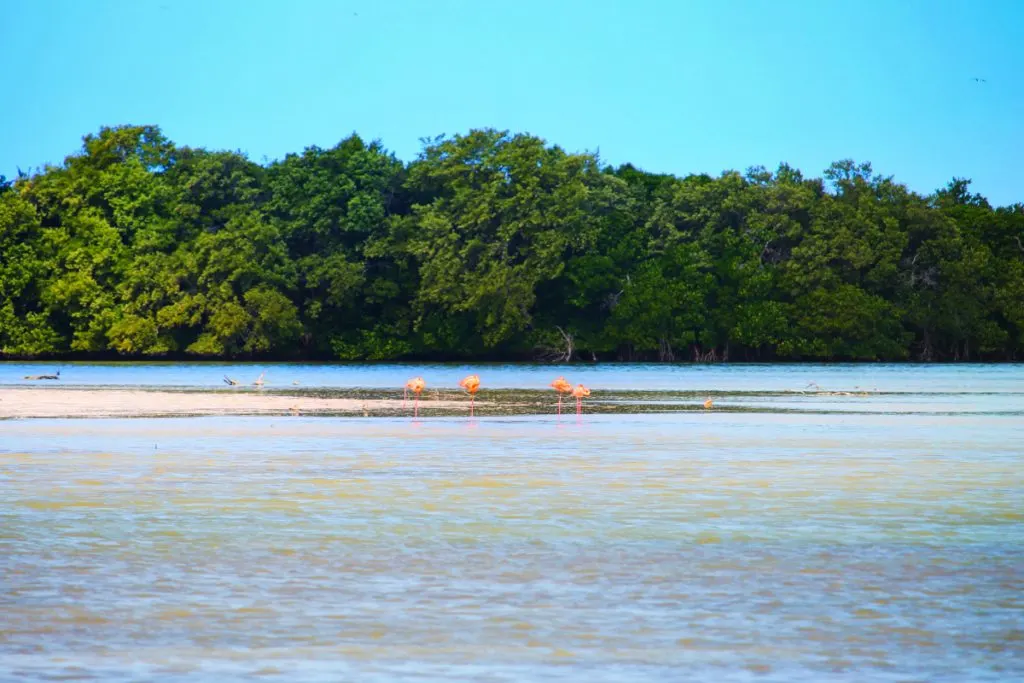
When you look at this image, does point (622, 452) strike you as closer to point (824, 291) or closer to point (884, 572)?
point (884, 572)

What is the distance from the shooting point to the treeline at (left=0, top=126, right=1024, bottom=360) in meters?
83.4

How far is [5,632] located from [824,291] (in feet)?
263

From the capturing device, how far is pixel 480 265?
8300 centimetres

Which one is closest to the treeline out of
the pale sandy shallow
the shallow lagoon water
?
the pale sandy shallow

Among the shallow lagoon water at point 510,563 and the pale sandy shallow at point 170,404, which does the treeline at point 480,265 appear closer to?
the pale sandy shallow at point 170,404

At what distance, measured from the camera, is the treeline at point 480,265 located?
83438 millimetres

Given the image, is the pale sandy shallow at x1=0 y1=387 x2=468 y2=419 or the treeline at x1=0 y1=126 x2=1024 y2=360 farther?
the treeline at x1=0 y1=126 x2=1024 y2=360

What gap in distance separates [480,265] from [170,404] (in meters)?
48.9

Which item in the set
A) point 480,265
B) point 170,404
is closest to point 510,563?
point 170,404

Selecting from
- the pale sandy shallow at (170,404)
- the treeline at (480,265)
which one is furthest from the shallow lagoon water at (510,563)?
the treeline at (480,265)

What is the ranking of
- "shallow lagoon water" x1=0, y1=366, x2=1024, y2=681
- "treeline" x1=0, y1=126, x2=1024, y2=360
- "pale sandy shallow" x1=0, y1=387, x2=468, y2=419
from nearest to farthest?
"shallow lagoon water" x1=0, y1=366, x2=1024, y2=681 < "pale sandy shallow" x1=0, y1=387, x2=468, y2=419 < "treeline" x1=0, y1=126, x2=1024, y2=360

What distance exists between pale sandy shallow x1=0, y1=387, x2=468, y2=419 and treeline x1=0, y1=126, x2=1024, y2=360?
40.5m

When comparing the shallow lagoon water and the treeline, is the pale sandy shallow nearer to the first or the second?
the shallow lagoon water

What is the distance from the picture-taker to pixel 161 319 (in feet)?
270
